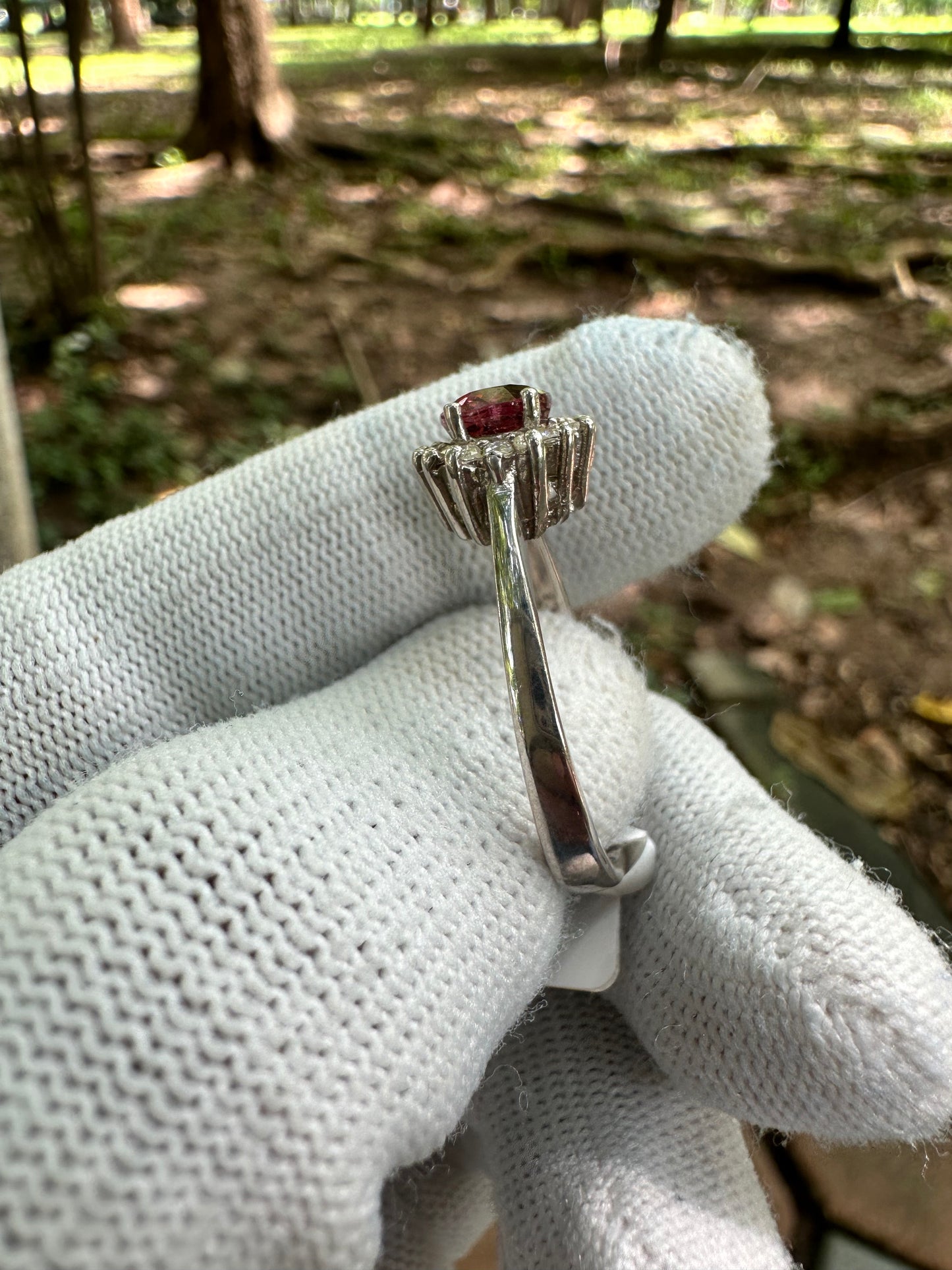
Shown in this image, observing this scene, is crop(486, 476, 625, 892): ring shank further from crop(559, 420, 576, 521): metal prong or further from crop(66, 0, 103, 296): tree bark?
crop(66, 0, 103, 296): tree bark

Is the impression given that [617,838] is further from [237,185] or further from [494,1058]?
[237,185]

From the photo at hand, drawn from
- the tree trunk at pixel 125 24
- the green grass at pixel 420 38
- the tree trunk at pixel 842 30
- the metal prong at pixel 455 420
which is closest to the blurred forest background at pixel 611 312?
the metal prong at pixel 455 420

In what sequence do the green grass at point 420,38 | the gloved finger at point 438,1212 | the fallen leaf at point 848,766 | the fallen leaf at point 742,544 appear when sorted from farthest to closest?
the green grass at point 420,38 < the fallen leaf at point 742,544 < the fallen leaf at point 848,766 < the gloved finger at point 438,1212

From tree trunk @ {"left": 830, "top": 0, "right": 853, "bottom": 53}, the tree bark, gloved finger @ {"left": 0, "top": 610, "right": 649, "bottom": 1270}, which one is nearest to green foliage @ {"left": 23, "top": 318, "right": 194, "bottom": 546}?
the tree bark

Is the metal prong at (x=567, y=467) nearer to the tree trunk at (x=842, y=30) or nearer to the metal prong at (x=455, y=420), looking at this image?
the metal prong at (x=455, y=420)

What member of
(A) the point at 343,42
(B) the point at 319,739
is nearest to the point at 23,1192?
(B) the point at 319,739
